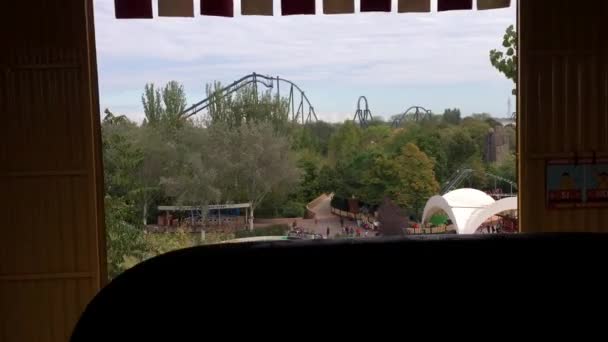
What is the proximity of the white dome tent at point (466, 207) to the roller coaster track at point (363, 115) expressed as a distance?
813 millimetres

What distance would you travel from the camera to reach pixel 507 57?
4965 millimetres

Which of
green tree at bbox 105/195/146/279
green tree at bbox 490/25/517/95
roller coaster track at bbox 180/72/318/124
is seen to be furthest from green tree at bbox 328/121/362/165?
green tree at bbox 105/195/146/279

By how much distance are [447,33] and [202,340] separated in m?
4.89

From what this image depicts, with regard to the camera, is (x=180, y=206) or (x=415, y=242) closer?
(x=415, y=242)

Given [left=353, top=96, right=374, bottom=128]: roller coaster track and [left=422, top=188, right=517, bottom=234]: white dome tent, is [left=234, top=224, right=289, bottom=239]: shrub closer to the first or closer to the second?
[left=353, top=96, right=374, bottom=128]: roller coaster track

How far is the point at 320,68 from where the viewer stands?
16.6 ft

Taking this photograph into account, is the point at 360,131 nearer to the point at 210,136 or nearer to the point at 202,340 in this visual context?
the point at 210,136

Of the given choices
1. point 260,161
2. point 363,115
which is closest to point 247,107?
point 260,161

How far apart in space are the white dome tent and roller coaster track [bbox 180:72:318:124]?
1189mm

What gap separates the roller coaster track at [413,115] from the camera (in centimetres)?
507

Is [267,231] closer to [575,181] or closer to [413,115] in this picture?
[413,115]

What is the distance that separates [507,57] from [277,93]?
1.78 m

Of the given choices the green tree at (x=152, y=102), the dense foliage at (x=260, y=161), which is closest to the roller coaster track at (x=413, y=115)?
the dense foliage at (x=260, y=161)

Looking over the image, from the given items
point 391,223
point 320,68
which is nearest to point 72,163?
point 320,68
